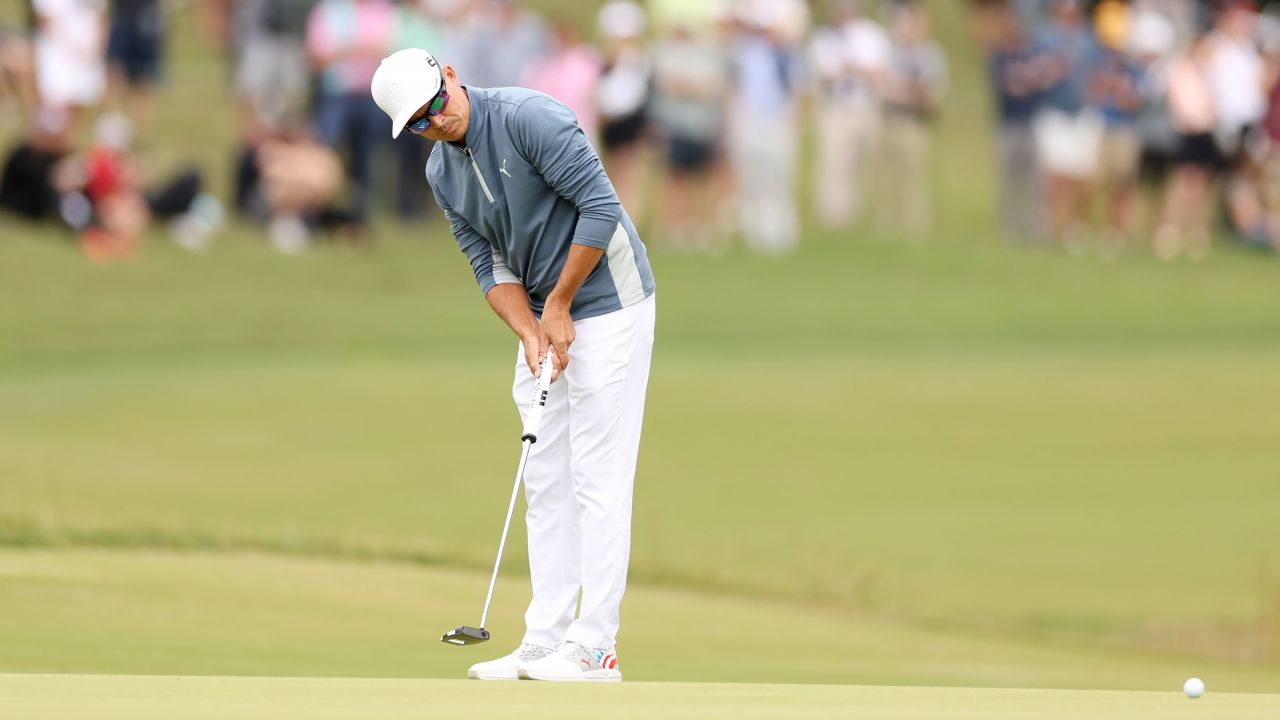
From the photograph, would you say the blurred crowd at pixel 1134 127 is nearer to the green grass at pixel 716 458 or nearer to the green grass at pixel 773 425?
the green grass at pixel 716 458

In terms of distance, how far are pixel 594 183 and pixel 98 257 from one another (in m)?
12.9

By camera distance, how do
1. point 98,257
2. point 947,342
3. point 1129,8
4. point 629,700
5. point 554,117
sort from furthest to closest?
1. point 1129,8
2. point 947,342
3. point 98,257
4. point 554,117
5. point 629,700

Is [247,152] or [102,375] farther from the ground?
[247,152]

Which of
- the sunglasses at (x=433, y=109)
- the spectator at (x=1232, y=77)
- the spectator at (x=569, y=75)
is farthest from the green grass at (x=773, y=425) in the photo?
the sunglasses at (x=433, y=109)

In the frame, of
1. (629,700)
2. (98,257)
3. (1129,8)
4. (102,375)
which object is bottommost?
(629,700)

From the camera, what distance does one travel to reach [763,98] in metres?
20.1

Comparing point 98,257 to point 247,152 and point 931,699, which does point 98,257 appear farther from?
point 931,699

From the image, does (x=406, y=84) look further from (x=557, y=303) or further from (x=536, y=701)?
(x=536, y=701)

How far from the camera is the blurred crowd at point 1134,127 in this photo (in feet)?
68.4

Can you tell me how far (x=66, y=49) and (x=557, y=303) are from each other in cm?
1380

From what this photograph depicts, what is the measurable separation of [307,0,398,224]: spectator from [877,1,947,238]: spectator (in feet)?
17.3

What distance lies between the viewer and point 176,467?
42.0ft

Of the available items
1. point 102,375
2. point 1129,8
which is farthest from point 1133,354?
point 102,375

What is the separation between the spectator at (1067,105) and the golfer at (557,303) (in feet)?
50.1
